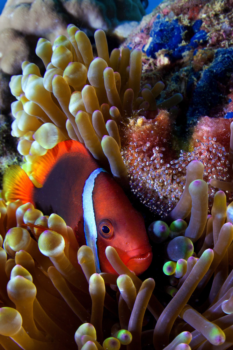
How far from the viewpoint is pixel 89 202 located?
104 centimetres

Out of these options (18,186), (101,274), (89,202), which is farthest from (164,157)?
(18,186)

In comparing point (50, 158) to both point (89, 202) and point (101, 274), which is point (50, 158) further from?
point (101, 274)

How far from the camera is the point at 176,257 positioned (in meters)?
0.91

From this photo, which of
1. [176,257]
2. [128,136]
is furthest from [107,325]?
[128,136]

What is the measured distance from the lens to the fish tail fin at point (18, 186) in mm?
1393

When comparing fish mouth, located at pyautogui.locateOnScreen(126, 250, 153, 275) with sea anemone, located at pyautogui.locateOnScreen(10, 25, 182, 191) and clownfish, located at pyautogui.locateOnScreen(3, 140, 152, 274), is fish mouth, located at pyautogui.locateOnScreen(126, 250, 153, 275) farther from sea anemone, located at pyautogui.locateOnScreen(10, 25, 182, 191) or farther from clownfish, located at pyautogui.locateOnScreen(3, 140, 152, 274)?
sea anemone, located at pyautogui.locateOnScreen(10, 25, 182, 191)

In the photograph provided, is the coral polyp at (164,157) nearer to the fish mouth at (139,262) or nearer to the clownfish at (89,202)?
the clownfish at (89,202)

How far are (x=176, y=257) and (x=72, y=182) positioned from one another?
537 millimetres

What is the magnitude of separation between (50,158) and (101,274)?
0.67 meters

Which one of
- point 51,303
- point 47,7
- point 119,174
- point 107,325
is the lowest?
point 107,325

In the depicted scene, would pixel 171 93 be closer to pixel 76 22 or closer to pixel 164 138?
pixel 164 138

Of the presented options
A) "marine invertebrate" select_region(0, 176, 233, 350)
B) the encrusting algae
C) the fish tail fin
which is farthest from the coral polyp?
the fish tail fin

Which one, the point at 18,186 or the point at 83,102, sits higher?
the point at 83,102

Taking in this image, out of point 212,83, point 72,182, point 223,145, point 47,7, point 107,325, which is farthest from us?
point 47,7
